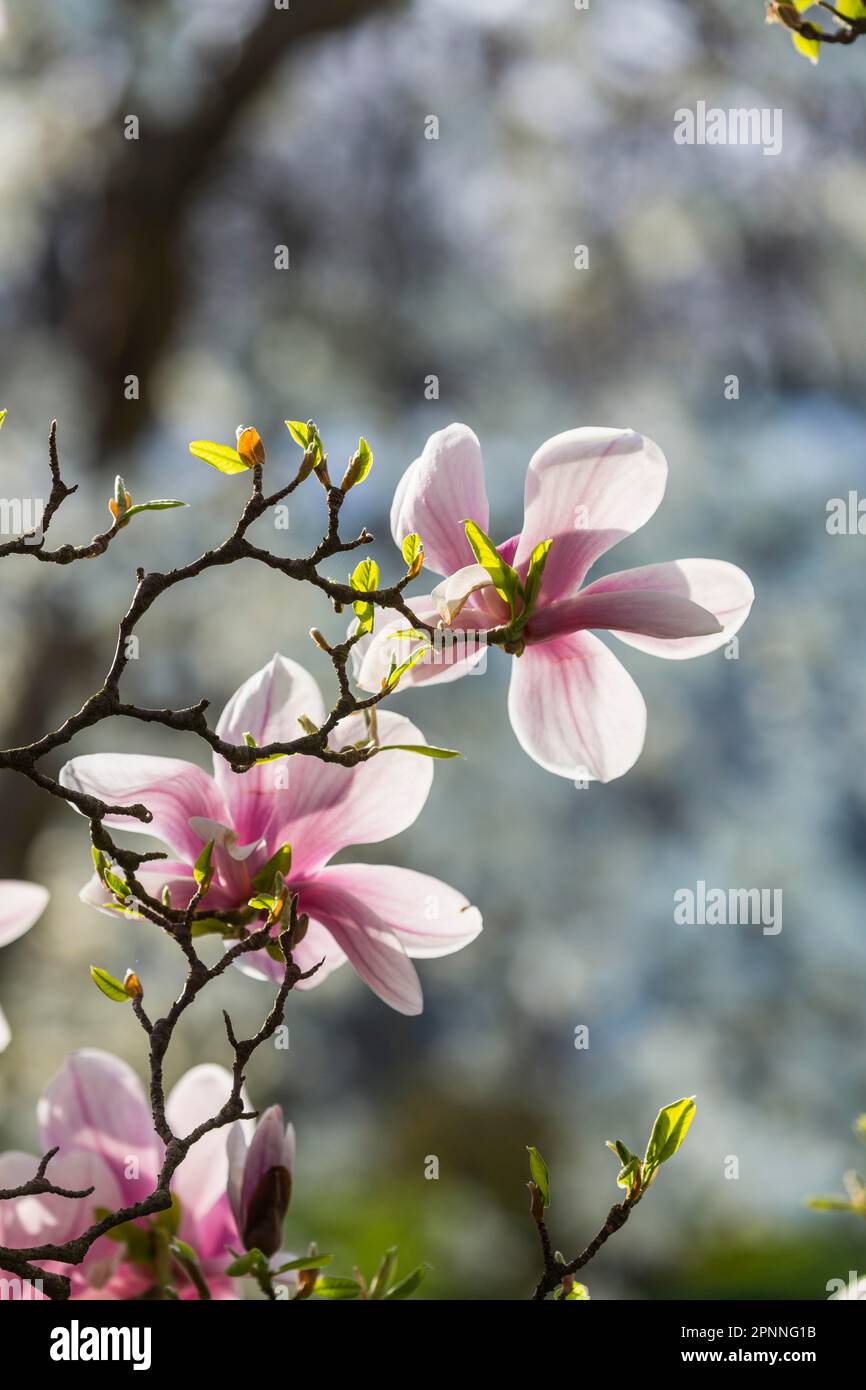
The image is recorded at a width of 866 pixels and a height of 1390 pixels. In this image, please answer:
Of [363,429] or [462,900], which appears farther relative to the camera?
[363,429]

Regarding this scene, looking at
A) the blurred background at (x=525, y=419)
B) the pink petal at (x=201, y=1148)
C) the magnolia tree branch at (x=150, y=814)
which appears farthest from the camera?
the blurred background at (x=525, y=419)

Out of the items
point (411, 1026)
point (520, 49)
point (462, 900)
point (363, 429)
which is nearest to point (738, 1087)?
point (411, 1026)

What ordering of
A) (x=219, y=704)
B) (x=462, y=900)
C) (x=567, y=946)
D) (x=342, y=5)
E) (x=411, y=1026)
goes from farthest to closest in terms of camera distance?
(x=411, y=1026) → (x=567, y=946) → (x=342, y=5) → (x=219, y=704) → (x=462, y=900)

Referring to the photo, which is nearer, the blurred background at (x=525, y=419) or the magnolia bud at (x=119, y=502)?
the magnolia bud at (x=119, y=502)

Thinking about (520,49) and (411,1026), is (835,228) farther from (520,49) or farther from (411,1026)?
(411,1026)

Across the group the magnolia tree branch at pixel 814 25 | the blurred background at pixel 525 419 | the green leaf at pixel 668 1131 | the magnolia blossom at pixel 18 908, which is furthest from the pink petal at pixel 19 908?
the blurred background at pixel 525 419

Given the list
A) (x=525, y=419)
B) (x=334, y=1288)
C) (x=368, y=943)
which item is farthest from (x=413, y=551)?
(x=525, y=419)

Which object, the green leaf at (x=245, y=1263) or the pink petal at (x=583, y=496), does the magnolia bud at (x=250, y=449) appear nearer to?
the pink petal at (x=583, y=496)
